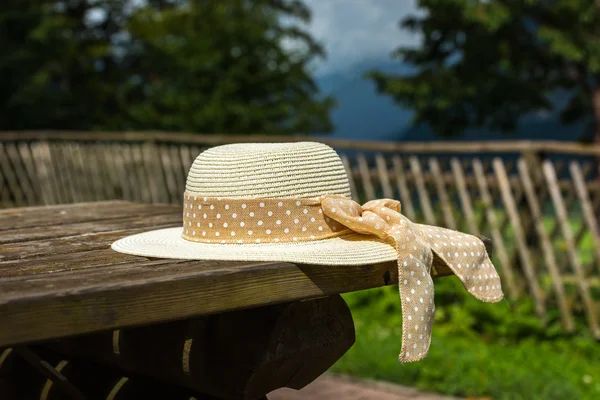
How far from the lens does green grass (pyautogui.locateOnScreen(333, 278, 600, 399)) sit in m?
4.53

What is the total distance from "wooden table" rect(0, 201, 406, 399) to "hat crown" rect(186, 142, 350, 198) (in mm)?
280

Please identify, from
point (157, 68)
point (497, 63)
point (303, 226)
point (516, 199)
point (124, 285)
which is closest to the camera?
point (124, 285)

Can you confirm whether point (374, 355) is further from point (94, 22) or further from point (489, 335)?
point (94, 22)

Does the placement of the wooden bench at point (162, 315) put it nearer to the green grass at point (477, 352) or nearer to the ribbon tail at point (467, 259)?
the ribbon tail at point (467, 259)

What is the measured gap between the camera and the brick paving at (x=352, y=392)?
4.42 meters

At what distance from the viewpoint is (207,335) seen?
6.66 ft

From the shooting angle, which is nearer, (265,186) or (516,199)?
(265,186)

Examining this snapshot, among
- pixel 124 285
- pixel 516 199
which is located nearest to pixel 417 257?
pixel 124 285

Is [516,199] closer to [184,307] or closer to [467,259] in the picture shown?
[467,259]

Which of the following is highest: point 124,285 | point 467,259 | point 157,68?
point 124,285

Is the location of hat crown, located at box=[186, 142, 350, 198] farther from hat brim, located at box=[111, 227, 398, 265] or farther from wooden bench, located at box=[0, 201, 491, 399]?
wooden bench, located at box=[0, 201, 491, 399]

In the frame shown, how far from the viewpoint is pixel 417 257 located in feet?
6.35

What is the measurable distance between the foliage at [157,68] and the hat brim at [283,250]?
16.9 metres

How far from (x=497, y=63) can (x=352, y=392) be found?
13.6 metres
